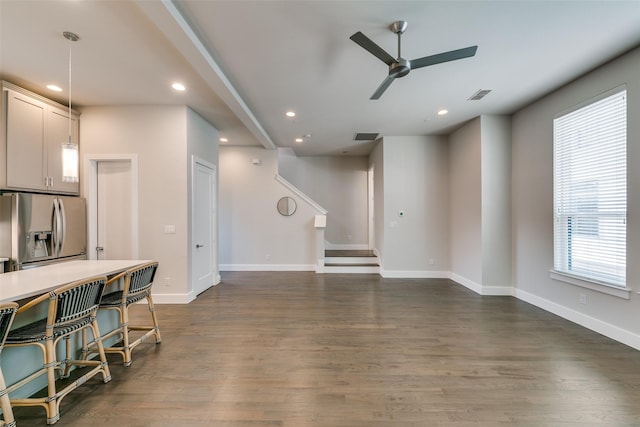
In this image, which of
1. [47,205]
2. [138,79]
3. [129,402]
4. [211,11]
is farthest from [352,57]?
[47,205]

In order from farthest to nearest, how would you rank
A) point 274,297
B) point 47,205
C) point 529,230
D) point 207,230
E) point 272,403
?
point 207,230
point 274,297
point 529,230
point 47,205
point 272,403

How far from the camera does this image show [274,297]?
14.2ft

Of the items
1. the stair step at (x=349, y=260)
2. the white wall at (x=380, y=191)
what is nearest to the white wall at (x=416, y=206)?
the white wall at (x=380, y=191)

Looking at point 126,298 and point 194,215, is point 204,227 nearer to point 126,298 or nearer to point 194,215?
point 194,215

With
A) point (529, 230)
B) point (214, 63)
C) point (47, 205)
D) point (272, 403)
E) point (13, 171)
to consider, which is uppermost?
point (214, 63)

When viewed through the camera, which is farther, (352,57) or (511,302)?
(511,302)

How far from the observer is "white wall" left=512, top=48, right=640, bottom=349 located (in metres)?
2.63

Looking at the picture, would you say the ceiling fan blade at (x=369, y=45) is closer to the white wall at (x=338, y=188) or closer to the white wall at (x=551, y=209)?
the white wall at (x=551, y=209)

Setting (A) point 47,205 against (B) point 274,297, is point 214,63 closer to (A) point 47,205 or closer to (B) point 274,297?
(A) point 47,205

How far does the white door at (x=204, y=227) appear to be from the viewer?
4332 millimetres

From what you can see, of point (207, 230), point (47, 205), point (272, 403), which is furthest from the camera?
point (207, 230)

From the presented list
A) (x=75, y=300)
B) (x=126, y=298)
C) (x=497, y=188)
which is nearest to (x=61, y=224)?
(x=126, y=298)

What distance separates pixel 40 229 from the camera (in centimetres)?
315

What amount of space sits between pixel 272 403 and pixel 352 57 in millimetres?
3117
